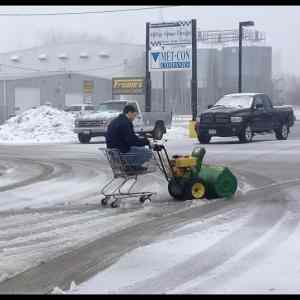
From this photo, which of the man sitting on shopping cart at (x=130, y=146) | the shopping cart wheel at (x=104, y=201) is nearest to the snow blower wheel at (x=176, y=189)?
the man sitting on shopping cart at (x=130, y=146)

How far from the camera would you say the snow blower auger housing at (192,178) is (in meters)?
12.1

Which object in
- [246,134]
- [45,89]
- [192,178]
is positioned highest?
[192,178]

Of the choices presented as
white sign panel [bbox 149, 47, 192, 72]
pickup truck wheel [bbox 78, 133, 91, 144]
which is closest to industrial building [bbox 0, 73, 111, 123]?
white sign panel [bbox 149, 47, 192, 72]

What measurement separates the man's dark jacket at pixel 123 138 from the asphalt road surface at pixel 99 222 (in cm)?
98

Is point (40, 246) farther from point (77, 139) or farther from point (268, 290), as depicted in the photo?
point (77, 139)

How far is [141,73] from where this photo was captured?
9081 centimetres

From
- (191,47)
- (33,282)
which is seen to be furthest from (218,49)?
(33,282)

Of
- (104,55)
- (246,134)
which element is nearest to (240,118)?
(246,134)

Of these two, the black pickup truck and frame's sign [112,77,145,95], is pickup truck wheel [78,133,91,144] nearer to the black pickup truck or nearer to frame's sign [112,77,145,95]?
the black pickup truck

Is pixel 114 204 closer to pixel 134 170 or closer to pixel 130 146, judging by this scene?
pixel 134 170

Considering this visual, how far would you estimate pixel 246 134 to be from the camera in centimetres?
2767

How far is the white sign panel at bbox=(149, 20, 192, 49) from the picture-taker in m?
39.4

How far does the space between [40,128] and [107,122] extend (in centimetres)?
616

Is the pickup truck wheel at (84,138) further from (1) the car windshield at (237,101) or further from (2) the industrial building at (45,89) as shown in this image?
(2) the industrial building at (45,89)
